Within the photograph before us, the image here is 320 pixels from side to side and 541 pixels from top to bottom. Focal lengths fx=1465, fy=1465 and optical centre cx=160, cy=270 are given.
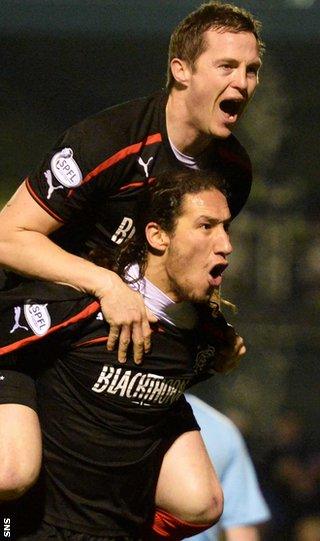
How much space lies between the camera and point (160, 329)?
3.97 meters

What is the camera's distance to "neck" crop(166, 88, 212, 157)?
3.99 metres

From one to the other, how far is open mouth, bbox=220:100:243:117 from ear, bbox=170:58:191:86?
0.41 ft

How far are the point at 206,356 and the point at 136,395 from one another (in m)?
0.27

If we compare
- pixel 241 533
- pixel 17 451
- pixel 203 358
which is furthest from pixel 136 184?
pixel 241 533

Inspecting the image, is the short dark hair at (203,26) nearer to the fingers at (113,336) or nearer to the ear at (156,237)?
the ear at (156,237)

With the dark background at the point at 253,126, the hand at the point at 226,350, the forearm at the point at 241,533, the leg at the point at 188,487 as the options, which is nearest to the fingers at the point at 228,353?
the hand at the point at 226,350

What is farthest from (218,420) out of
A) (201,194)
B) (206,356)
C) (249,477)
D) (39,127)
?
(39,127)

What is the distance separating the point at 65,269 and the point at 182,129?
0.52 metres

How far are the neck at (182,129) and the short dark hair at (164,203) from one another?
0.07 metres

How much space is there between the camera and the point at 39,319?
3830mm

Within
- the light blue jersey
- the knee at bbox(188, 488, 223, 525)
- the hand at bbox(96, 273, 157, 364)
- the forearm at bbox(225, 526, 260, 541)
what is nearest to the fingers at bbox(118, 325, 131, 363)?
the hand at bbox(96, 273, 157, 364)

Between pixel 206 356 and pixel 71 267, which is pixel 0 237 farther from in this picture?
pixel 206 356

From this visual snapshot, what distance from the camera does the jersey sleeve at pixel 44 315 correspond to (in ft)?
12.6

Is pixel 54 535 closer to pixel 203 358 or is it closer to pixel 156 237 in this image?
pixel 203 358
